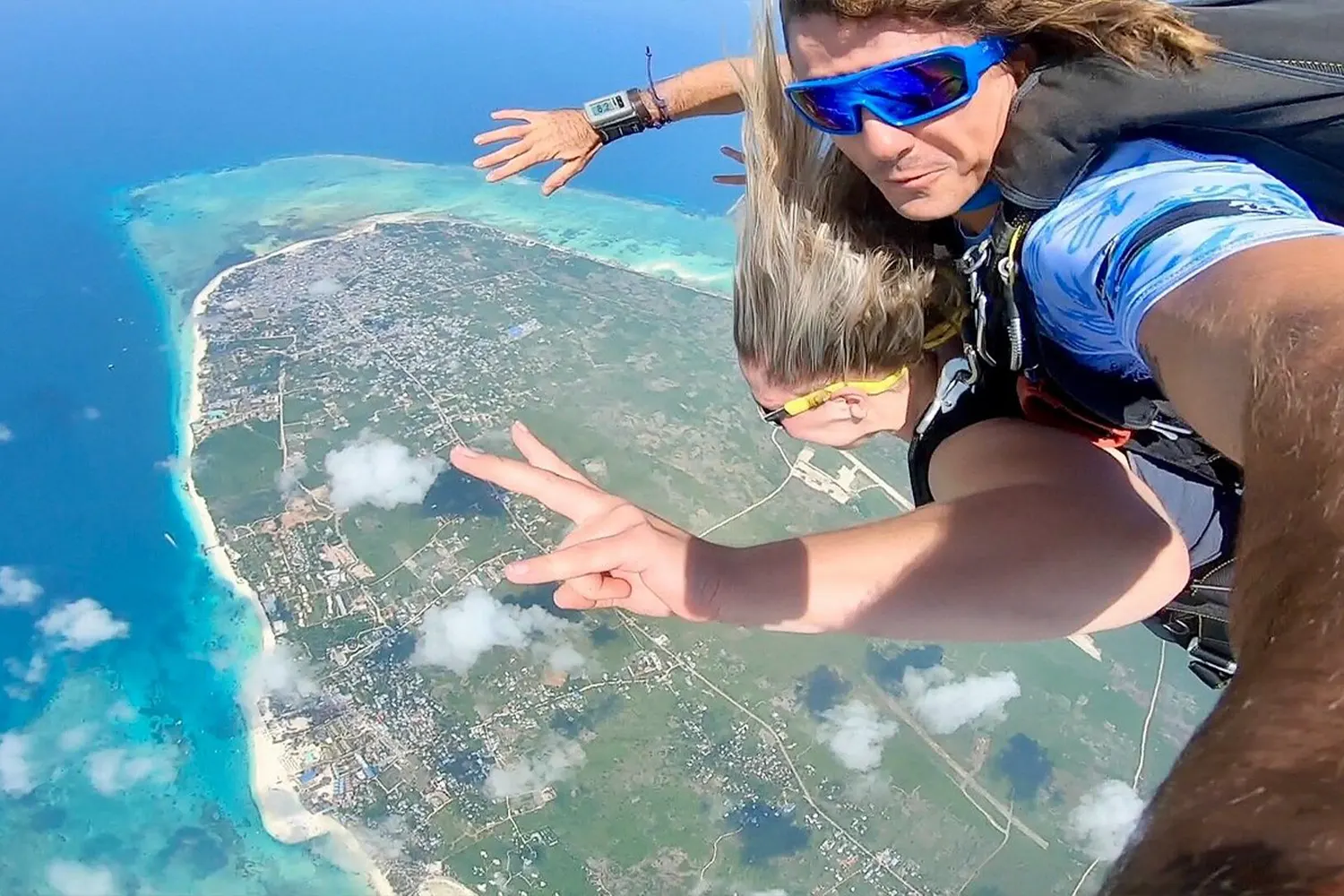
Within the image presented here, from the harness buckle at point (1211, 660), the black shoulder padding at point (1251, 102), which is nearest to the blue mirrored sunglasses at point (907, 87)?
the black shoulder padding at point (1251, 102)

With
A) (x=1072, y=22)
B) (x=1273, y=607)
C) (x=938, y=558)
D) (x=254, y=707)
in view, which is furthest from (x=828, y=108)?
(x=254, y=707)

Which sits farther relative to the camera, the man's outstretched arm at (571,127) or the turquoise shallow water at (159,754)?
the turquoise shallow water at (159,754)

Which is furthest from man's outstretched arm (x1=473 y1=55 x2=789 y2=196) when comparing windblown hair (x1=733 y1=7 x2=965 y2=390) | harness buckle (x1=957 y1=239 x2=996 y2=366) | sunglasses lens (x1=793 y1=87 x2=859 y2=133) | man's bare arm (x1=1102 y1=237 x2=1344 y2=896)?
man's bare arm (x1=1102 y1=237 x2=1344 y2=896)

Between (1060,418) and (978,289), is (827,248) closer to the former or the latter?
(978,289)

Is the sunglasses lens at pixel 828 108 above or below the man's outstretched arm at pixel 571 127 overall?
above

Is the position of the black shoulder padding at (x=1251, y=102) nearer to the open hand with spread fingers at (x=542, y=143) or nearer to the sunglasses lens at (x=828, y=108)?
the sunglasses lens at (x=828, y=108)

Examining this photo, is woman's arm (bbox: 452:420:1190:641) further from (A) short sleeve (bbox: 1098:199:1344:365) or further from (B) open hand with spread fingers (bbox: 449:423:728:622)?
(A) short sleeve (bbox: 1098:199:1344:365)

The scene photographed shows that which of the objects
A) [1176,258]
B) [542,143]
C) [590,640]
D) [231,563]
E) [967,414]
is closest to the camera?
[1176,258]
